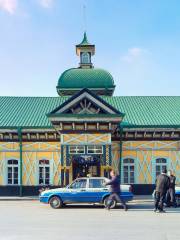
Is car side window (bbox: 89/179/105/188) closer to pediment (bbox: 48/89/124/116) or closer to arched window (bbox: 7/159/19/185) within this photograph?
pediment (bbox: 48/89/124/116)

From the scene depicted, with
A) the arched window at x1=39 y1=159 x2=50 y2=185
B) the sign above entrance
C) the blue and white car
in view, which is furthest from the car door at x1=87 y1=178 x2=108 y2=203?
the arched window at x1=39 y1=159 x2=50 y2=185

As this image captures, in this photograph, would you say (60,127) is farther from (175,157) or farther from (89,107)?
(175,157)

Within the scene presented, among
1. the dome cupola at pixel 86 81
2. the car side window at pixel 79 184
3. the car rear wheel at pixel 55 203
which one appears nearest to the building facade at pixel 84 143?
the dome cupola at pixel 86 81

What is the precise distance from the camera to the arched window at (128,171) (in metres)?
26.7

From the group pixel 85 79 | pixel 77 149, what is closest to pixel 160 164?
pixel 77 149

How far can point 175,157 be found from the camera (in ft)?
87.0

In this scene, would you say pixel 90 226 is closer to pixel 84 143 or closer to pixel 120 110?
pixel 84 143

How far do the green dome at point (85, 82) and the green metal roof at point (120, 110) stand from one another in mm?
2563

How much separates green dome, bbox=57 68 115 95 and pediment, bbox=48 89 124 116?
9.46 metres

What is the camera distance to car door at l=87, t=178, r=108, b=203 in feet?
58.0

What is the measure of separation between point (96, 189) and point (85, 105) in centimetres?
803

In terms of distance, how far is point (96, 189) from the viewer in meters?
17.8

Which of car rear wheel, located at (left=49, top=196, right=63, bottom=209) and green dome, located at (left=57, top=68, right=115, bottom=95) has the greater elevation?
green dome, located at (left=57, top=68, right=115, bottom=95)

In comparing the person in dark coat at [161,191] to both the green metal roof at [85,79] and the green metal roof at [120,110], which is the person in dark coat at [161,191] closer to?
the green metal roof at [120,110]
